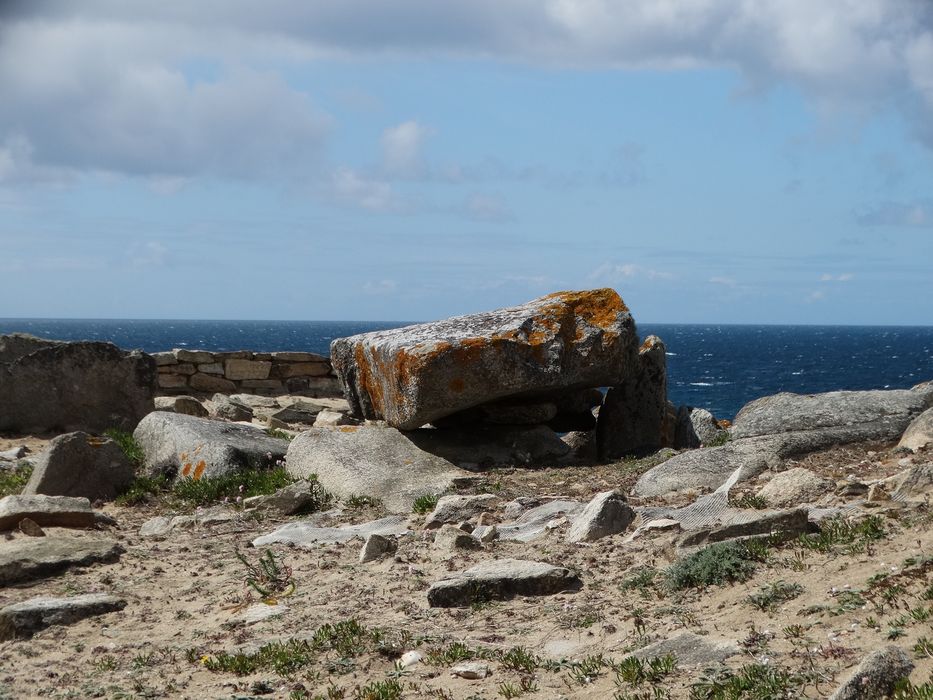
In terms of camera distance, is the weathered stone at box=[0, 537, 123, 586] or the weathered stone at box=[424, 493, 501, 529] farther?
the weathered stone at box=[424, 493, 501, 529]

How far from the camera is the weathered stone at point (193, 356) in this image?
17.2 metres

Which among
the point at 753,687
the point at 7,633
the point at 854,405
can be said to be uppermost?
A: the point at 854,405

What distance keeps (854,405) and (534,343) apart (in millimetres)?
3234

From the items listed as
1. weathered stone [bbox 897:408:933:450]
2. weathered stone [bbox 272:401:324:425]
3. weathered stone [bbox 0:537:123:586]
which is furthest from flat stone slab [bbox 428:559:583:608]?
weathered stone [bbox 272:401:324:425]

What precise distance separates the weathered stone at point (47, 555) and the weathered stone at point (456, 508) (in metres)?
2.43

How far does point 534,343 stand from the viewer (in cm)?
1102

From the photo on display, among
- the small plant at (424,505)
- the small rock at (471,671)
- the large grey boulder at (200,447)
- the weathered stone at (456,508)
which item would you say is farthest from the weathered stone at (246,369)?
the small rock at (471,671)

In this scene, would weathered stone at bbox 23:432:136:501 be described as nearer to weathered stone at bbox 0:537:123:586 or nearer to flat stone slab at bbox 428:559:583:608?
weathered stone at bbox 0:537:123:586

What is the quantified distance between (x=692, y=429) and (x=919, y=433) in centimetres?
460

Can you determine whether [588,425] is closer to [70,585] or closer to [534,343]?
[534,343]

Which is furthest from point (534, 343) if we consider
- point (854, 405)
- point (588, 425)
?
point (854, 405)

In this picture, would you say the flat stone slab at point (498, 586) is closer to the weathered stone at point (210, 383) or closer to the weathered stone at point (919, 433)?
the weathered stone at point (919, 433)

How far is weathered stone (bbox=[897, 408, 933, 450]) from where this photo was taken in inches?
358

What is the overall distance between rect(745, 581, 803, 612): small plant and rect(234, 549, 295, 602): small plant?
292 centimetres
